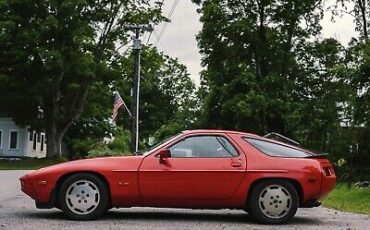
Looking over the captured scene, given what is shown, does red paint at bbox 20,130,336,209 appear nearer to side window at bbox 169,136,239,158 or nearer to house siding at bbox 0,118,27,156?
side window at bbox 169,136,239,158

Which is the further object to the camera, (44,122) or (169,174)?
(44,122)

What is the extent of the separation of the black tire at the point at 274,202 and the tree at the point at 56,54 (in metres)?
35.0

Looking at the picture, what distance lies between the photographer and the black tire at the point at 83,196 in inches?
379

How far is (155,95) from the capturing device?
9206 centimetres

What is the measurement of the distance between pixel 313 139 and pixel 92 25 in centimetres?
1810

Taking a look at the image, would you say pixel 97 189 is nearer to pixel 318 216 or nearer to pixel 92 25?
pixel 318 216

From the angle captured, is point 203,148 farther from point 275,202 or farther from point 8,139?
point 8,139

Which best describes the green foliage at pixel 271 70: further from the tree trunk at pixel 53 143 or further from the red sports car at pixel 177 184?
the red sports car at pixel 177 184

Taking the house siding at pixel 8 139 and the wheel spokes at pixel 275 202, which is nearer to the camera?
the wheel spokes at pixel 275 202

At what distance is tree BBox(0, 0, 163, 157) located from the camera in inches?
1763

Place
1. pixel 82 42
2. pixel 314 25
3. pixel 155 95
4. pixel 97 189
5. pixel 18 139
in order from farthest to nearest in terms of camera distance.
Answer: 1. pixel 155 95
2. pixel 18 139
3. pixel 82 42
4. pixel 314 25
5. pixel 97 189

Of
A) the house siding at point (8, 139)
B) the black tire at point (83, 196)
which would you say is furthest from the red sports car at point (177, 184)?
the house siding at point (8, 139)

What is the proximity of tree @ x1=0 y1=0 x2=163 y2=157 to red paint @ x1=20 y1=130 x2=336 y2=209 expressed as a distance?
34.4 metres

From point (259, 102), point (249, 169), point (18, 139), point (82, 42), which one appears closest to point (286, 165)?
point (249, 169)
